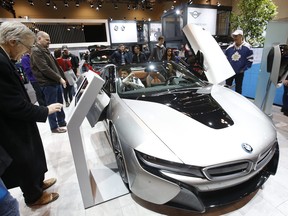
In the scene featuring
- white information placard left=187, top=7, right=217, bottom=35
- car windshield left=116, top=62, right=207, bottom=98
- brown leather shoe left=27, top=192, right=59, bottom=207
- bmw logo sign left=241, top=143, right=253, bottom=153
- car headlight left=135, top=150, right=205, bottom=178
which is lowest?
brown leather shoe left=27, top=192, right=59, bottom=207

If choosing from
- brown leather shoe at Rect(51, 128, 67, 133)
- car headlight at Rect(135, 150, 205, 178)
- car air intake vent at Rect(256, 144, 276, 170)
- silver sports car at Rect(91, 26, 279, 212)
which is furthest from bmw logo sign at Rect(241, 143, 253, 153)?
brown leather shoe at Rect(51, 128, 67, 133)

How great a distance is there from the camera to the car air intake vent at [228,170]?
1.18 meters

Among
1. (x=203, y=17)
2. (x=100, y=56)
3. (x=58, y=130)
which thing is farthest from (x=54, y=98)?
(x=203, y=17)

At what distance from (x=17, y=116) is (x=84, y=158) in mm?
561

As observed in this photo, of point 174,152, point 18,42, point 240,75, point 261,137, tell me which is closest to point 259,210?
point 261,137

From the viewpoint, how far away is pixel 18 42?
1247 millimetres

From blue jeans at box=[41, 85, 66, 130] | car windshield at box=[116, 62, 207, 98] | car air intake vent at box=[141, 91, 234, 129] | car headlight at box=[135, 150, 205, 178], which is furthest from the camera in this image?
blue jeans at box=[41, 85, 66, 130]

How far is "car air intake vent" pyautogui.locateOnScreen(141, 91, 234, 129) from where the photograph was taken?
150cm

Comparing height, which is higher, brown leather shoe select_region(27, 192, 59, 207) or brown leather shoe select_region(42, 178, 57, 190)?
brown leather shoe select_region(27, 192, 59, 207)

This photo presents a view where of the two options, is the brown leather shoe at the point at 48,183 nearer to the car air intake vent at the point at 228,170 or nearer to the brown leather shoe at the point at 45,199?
the brown leather shoe at the point at 45,199

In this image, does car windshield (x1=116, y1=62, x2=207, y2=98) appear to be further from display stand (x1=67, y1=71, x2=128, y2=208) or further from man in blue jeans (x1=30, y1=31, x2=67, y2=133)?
man in blue jeans (x1=30, y1=31, x2=67, y2=133)

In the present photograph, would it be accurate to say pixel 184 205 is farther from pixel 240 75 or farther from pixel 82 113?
pixel 240 75

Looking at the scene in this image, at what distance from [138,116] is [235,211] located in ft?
3.58

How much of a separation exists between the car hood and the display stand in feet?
1.47
